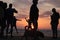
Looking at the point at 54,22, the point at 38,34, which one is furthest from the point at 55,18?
the point at 38,34

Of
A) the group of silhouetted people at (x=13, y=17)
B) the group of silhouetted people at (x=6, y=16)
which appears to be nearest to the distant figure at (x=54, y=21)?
the group of silhouetted people at (x=13, y=17)

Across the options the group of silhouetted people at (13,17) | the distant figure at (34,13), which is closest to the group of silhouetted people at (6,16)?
the group of silhouetted people at (13,17)

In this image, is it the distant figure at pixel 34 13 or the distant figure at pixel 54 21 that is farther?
the distant figure at pixel 54 21

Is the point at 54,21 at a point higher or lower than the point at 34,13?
lower

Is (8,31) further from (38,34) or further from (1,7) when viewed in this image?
(38,34)

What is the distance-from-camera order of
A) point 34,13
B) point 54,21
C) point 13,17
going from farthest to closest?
1. point 54,21
2. point 13,17
3. point 34,13

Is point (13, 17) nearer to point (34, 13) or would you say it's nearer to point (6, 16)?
point (6, 16)

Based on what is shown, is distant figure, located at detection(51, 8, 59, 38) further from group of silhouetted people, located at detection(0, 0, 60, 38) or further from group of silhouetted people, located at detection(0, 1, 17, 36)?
group of silhouetted people, located at detection(0, 1, 17, 36)

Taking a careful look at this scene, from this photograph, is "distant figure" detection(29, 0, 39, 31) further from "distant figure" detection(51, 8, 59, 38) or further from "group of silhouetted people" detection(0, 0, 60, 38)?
"distant figure" detection(51, 8, 59, 38)

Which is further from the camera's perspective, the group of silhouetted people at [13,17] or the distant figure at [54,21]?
the distant figure at [54,21]

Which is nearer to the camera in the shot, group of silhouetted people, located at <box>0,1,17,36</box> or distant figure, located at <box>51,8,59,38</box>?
group of silhouetted people, located at <box>0,1,17,36</box>

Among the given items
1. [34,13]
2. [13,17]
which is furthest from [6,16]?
[34,13]

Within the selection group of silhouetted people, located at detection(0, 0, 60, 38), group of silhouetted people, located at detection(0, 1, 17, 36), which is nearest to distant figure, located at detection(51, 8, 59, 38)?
group of silhouetted people, located at detection(0, 0, 60, 38)

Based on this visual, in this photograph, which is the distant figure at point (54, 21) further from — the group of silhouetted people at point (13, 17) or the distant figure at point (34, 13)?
the distant figure at point (34, 13)
